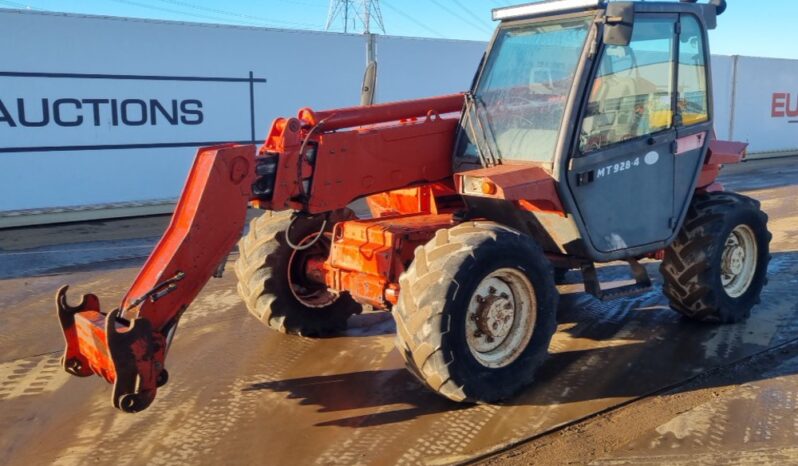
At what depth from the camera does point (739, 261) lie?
5820 mm

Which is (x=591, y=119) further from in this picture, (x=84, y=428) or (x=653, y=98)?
(x=84, y=428)

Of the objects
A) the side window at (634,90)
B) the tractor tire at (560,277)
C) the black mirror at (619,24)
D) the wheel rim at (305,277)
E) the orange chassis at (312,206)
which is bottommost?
the tractor tire at (560,277)

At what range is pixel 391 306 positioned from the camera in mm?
4676

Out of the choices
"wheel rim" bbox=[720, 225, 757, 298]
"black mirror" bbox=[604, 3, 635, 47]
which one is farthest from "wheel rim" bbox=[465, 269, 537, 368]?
"wheel rim" bbox=[720, 225, 757, 298]

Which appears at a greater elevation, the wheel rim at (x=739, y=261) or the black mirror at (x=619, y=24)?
the black mirror at (x=619, y=24)

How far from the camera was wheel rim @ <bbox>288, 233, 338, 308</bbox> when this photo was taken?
5383mm

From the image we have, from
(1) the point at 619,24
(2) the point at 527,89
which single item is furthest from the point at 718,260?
(1) the point at 619,24

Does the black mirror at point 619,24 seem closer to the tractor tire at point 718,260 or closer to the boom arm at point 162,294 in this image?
the tractor tire at point 718,260

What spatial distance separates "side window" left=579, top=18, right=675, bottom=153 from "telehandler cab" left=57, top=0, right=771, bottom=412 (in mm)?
13

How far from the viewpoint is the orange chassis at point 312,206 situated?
12.5 feet

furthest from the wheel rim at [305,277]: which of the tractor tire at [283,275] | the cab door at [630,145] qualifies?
the cab door at [630,145]

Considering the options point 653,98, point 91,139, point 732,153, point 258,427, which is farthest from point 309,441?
point 91,139

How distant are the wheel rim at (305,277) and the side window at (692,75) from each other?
2717mm

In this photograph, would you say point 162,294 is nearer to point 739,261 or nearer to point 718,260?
point 718,260
